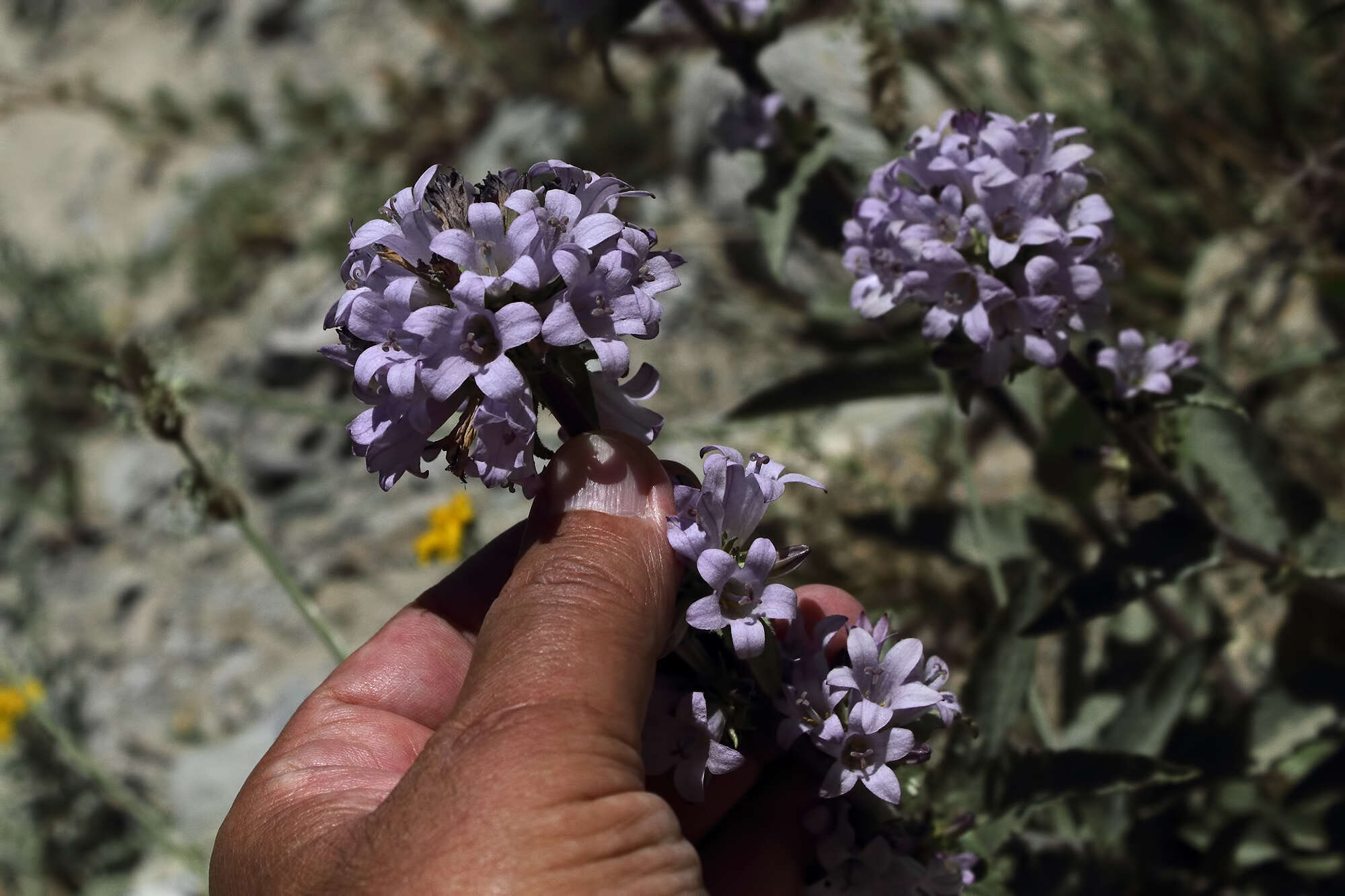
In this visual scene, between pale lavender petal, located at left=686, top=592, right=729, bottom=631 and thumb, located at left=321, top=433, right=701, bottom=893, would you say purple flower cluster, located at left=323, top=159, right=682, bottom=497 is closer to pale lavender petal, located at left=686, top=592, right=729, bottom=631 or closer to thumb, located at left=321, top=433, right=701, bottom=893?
thumb, located at left=321, top=433, right=701, bottom=893

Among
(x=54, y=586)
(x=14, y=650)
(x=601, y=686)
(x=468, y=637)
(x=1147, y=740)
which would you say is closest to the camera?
(x=601, y=686)

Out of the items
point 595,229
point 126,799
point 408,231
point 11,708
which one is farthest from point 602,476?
point 11,708

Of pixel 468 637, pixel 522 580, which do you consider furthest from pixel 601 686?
pixel 468 637

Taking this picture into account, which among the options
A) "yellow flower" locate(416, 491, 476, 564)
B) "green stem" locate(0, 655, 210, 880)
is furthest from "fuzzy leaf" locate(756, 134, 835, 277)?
"green stem" locate(0, 655, 210, 880)

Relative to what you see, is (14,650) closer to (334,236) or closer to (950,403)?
(334,236)

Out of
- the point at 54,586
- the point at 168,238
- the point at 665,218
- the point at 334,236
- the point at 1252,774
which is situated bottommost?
the point at 1252,774

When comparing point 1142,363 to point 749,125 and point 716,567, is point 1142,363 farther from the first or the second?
point 749,125
